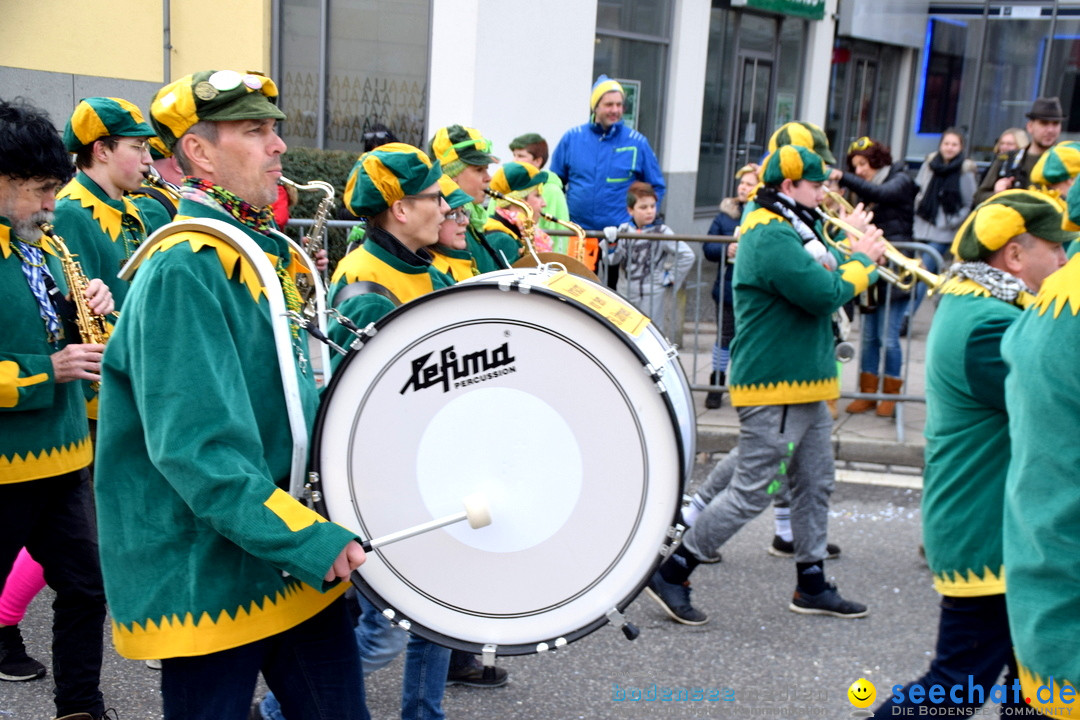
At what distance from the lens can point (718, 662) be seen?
163 inches

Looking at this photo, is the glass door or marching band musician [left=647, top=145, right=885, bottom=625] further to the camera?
the glass door

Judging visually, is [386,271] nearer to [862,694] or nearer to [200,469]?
[200,469]

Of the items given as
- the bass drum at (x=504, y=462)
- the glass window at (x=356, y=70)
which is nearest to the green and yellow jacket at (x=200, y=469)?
the bass drum at (x=504, y=462)

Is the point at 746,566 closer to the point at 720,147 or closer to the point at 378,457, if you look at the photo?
the point at 378,457

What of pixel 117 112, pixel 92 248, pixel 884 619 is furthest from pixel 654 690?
pixel 117 112

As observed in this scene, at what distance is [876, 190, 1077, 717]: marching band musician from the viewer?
281 centimetres

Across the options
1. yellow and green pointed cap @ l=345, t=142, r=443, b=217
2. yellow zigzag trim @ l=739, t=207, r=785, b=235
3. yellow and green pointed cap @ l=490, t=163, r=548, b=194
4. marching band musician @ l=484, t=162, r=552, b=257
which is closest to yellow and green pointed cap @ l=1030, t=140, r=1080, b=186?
yellow zigzag trim @ l=739, t=207, r=785, b=235

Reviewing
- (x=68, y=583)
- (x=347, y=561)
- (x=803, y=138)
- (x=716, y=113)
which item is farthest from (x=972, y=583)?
(x=716, y=113)

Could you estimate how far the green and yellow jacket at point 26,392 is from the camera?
10.5 feet

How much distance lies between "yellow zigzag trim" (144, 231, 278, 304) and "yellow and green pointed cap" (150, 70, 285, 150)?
0.24 m

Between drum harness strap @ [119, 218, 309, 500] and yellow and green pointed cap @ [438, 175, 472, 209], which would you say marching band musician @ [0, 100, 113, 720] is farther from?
drum harness strap @ [119, 218, 309, 500]

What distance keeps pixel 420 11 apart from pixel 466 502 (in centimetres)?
978

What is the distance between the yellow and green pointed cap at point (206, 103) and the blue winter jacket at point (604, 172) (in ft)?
21.0

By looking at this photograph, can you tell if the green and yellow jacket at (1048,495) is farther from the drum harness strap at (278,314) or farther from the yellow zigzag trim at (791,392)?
the yellow zigzag trim at (791,392)
